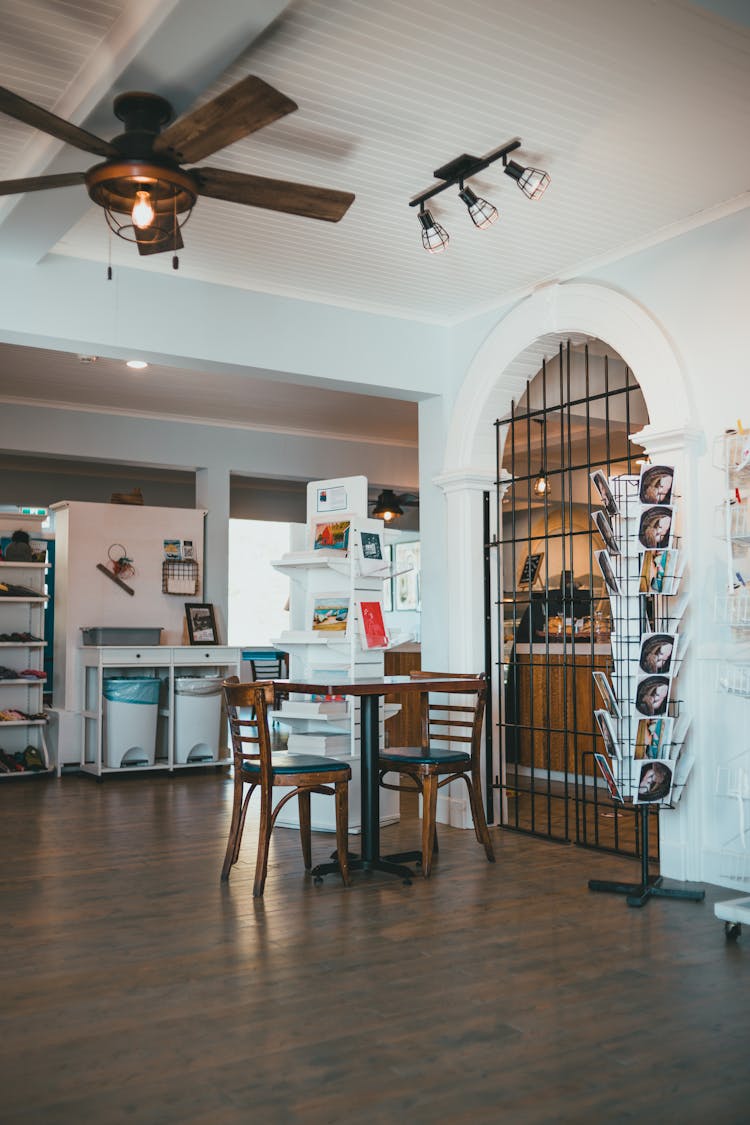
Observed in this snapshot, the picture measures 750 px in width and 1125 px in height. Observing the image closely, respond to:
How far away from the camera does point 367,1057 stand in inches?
105

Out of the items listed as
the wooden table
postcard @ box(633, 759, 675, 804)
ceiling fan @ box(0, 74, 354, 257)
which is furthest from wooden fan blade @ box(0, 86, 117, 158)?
postcard @ box(633, 759, 675, 804)

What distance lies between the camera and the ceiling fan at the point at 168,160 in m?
2.89

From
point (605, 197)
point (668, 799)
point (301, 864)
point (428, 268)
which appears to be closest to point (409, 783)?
point (301, 864)

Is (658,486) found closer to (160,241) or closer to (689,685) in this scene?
(689,685)

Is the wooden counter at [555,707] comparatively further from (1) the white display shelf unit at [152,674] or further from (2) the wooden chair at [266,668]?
(2) the wooden chair at [266,668]

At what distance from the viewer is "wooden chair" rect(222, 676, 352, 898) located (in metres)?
4.30

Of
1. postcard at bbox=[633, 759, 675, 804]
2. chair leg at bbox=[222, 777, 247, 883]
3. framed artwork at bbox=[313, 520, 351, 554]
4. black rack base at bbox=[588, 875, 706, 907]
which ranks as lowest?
black rack base at bbox=[588, 875, 706, 907]

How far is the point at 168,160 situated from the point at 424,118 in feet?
3.66

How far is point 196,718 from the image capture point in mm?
8406

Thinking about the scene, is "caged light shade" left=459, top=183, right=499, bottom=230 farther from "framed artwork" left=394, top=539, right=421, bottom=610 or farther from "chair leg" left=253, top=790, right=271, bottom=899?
"framed artwork" left=394, top=539, right=421, bottom=610

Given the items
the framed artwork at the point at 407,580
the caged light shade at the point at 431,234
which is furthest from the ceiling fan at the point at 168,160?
the framed artwork at the point at 407,580

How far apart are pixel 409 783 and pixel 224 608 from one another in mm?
3254

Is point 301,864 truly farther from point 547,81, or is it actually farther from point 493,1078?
point 547,81

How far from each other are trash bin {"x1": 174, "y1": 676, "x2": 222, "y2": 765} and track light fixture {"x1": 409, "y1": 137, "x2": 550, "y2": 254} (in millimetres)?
4803
